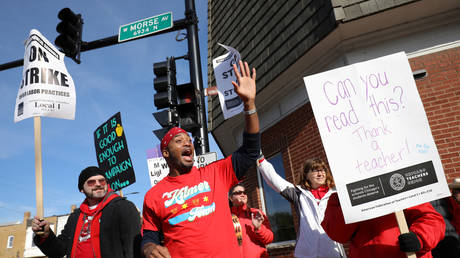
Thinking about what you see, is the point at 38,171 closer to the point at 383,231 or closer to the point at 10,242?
the point at 383,231

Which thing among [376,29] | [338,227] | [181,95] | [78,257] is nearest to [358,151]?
[338,227]

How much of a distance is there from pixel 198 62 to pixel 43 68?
2.82 meters

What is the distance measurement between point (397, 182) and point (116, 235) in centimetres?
245

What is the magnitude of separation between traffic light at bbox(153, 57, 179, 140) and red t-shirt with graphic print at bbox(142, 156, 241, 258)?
2.71m

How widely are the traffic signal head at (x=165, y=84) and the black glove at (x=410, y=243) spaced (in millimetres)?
3963

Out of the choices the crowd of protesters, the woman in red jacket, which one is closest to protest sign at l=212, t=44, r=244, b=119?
the woman in red jacket

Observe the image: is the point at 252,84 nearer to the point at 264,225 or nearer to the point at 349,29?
the point at 264,225

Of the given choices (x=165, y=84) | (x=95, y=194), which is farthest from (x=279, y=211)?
(x=95, y=194)

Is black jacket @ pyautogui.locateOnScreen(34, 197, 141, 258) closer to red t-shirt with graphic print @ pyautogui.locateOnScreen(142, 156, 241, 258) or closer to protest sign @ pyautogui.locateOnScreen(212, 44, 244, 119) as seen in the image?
red t-shirt with graphic print @ pyautogui.locateOnScreen(142, 156, 241, 258)

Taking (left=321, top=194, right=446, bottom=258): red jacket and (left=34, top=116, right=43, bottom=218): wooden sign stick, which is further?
(left=34, top=116, right=43, bottom=218): wooden sign stick

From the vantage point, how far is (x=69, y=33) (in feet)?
20.3

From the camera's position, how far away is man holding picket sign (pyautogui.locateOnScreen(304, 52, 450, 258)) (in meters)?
2.12

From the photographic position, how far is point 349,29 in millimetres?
5242

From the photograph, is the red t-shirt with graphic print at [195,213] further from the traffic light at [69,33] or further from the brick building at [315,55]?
the traffic light at [69,33]
